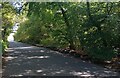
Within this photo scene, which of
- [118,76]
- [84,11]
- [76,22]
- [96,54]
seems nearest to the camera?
[118,76]

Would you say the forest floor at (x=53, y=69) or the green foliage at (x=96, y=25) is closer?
the forest floor at (x=53, y=69)

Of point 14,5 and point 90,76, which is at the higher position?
point 14,5

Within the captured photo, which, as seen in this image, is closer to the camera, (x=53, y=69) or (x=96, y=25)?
(x=53, y=69)

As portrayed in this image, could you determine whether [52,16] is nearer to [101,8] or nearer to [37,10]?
[37,10]

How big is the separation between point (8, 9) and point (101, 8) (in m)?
10.3

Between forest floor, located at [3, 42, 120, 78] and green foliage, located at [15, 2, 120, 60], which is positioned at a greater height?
green foliage, located at [15, 2, 120, 60]

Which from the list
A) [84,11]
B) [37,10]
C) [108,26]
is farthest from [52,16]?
[108,26]

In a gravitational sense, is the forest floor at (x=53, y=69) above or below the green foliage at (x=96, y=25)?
below

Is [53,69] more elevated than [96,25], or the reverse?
[96,25]

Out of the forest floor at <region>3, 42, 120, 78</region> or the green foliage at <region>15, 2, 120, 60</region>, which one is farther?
the green foliage at <region>15, 2, 120, 60</region>

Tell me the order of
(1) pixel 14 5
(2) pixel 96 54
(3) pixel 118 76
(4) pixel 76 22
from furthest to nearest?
(1) pixel 14 5 < (4) pixel 76 22 < (2) pixel 96 54 < (3) pixel 118 76

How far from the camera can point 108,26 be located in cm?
1547

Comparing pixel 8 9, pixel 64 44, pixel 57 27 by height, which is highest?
pixel 8 9

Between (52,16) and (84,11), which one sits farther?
(52,16)
